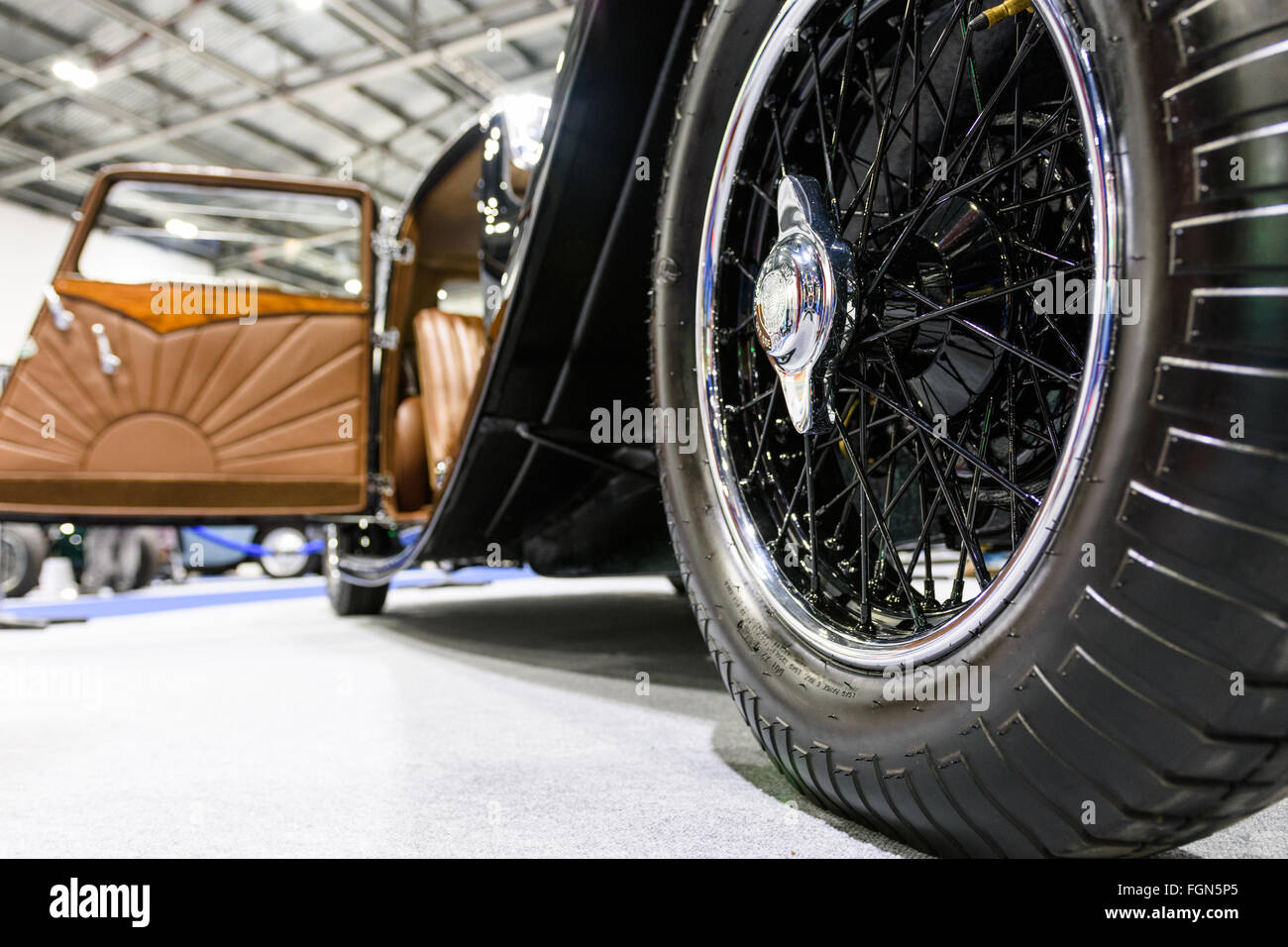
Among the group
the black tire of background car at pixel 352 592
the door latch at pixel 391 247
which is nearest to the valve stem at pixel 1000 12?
the door latch at pixel 391 247

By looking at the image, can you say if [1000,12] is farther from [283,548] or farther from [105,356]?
[283,548]

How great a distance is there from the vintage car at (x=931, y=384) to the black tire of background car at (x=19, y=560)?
4969 millimetres

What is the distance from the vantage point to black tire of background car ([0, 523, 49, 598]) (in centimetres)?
569

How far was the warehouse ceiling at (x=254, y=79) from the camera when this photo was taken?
8.90m

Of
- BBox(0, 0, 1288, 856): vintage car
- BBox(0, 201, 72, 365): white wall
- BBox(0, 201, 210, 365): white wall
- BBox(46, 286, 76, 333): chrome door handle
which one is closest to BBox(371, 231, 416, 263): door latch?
BBox(0, 0, 1288, 856): vintage car

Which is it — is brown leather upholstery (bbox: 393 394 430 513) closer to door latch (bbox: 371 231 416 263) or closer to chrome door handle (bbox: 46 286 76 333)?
door latch (bbox: 371 231 416 263)

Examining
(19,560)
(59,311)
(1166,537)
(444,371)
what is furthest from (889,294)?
(19,560)

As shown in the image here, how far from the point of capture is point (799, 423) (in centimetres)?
102

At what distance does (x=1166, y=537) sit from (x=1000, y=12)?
21.8 inches

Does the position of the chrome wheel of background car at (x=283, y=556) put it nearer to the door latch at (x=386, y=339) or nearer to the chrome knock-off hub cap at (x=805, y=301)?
the door latch at (x=386, y=339)

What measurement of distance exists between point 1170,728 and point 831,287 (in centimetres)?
55

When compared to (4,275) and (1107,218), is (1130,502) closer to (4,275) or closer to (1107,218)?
(1107,218)

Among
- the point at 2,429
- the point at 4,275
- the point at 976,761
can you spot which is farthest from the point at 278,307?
the point at 4,275

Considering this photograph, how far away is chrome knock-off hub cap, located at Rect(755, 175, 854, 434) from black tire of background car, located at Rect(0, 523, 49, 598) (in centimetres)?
624
